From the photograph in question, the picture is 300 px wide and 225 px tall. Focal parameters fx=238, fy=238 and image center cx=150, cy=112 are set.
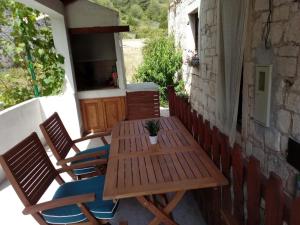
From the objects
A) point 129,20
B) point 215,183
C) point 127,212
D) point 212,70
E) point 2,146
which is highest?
point 129,20

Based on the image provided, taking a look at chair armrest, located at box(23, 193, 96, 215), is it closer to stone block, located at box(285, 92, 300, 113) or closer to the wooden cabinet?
stone block, located at box(285, 92, 300, 113)

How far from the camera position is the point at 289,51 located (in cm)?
174

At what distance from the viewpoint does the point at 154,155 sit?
1.97 metres

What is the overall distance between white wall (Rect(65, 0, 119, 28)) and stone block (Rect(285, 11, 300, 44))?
3498 millimetres

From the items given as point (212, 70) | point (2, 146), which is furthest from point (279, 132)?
point (2, 146)

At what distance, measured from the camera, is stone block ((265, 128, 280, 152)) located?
76.0 inches

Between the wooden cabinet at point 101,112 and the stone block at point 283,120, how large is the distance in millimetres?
3345

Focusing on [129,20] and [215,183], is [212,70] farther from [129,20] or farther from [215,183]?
[129,20]

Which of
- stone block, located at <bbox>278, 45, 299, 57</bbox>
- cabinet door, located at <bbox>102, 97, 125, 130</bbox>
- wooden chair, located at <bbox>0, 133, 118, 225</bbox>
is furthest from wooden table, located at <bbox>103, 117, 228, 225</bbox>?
cabinet door, located at <bbox>102, 97, 125, 130</bbox>

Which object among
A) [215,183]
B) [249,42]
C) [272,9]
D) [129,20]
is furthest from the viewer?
[129,20]

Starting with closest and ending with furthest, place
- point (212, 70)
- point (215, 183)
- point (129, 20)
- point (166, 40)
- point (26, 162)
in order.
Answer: point (215, 183) → point (26, 162) → point (212, 70) → point (166, 40) → point (129, 20)

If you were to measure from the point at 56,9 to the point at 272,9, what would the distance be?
10.6 ft

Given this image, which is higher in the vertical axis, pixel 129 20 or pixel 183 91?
pixel 129 20

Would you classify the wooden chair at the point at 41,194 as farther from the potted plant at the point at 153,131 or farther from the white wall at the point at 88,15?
the white wall at the point at 88,15
